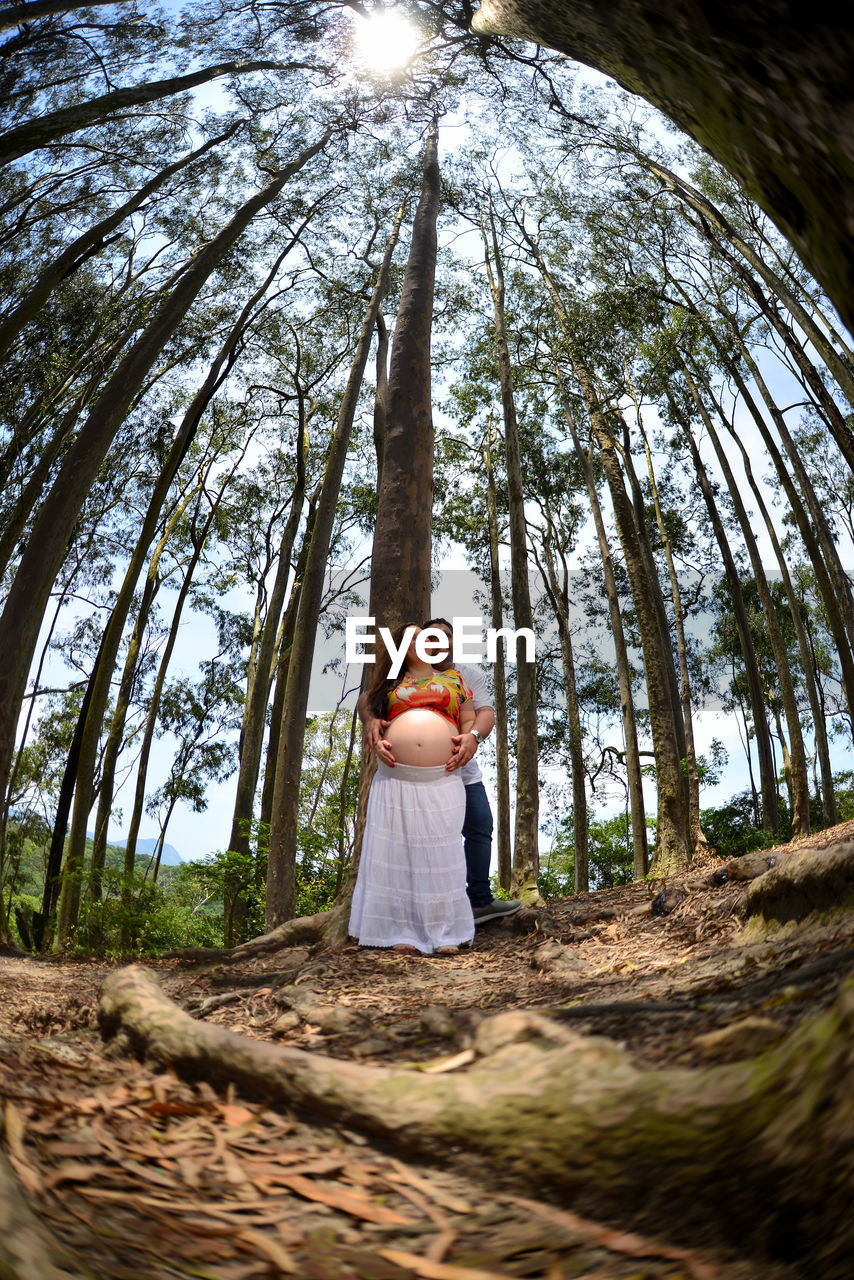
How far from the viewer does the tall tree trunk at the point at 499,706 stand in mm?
13984

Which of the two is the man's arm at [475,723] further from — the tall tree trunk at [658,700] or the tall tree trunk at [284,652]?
the tall tree trunk at [284,652]

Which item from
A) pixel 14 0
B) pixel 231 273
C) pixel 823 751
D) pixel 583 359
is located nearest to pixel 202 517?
pixel 231 273

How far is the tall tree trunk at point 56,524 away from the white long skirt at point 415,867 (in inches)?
119

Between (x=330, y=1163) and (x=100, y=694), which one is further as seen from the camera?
(x=100, y=694)

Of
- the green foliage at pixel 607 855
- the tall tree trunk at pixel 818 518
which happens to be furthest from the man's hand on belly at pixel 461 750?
the green foliage at pixel 607 855

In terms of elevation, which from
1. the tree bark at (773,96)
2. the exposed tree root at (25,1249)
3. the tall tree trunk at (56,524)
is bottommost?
the exposed tree root at (25,1249)

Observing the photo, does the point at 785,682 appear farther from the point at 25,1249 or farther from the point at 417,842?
the point at 25,1249

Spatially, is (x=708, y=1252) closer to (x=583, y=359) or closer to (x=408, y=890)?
Answer: (x=408, y=890)

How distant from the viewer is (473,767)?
4.19 meters

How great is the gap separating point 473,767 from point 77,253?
22.3 ft

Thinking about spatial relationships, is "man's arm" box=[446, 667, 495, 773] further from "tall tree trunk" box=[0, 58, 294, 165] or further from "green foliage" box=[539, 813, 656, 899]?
"green foliage" box=[539, 813, 656, 899]

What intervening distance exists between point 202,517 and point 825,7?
1717 cm

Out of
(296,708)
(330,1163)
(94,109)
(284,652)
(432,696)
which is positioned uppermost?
(94,109)

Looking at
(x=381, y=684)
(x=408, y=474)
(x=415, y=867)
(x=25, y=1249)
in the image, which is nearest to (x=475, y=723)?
(x=381, y=684)
